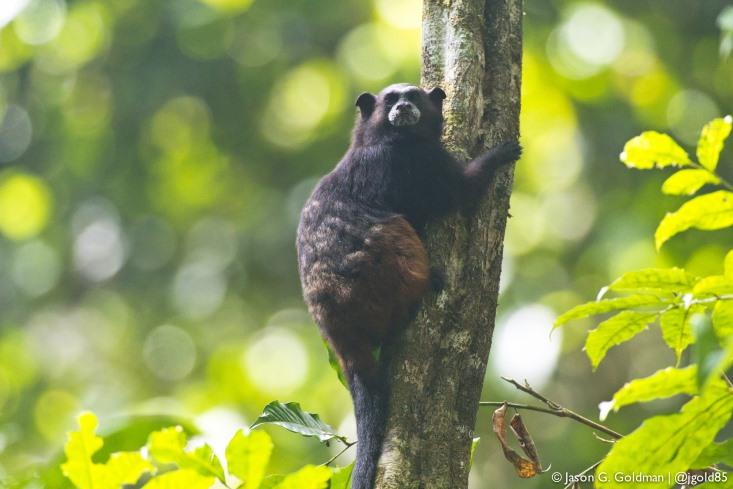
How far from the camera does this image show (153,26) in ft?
46.3

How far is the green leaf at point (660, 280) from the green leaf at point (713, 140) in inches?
11.5

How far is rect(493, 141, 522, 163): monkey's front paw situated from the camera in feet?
13.0

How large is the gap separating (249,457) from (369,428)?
1.79 meters

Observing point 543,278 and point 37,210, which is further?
point 37,210

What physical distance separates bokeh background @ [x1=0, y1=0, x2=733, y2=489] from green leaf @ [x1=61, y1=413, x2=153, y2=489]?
8.05 m

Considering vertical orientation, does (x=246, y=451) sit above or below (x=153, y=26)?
below

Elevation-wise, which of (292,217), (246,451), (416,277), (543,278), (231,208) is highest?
(231,208)

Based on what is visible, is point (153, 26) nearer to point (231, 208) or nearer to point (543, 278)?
point (231, 208)

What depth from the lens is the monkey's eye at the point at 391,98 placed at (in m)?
5.24

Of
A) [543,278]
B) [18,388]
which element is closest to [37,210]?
[18,388]

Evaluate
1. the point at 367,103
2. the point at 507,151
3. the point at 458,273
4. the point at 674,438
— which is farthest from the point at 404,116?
the point at 674,438

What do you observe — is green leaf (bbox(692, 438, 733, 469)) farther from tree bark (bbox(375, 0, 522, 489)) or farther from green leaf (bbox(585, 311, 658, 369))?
tree bark (bbox(375, 0, 522, 489))

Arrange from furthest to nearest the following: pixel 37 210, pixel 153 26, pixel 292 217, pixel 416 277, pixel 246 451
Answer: pixel 37 210 < pixel 153 26 < pixel 292 217 < pixel 416 277 < pixel 246 451

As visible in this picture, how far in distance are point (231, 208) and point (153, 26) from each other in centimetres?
314
